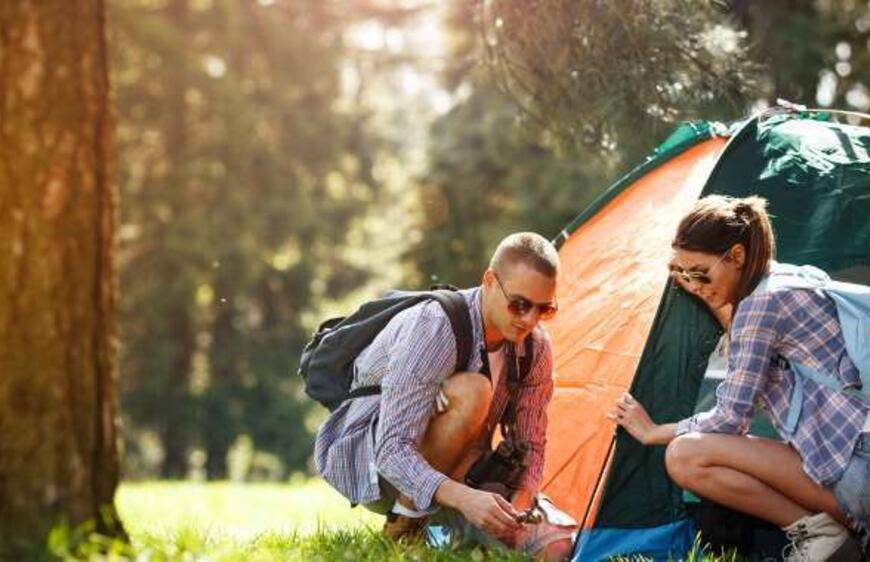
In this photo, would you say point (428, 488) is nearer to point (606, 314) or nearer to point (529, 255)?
point (529, 255)

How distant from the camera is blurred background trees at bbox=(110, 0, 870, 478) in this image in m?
15.5

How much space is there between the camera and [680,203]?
5.33 metres

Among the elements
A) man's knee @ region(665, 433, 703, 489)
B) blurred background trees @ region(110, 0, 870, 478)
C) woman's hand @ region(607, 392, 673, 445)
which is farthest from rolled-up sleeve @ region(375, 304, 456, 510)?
blurred background trees @ region(110, 0, 870, 478)

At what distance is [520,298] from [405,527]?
3.01ft

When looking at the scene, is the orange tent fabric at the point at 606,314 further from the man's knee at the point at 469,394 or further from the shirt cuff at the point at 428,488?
the shirt cuff at the point at 428,488

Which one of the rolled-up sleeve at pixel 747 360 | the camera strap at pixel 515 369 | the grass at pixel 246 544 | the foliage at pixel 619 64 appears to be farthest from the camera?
the foliage at pixel 619 64

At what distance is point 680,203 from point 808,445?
4.98 feet

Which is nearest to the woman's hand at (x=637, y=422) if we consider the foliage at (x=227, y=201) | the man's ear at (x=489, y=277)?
the man's ear at (x=489, y=277)

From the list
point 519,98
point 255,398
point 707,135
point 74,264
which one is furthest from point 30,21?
point 255,398

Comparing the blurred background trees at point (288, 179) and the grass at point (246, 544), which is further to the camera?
the blurred background trees at point (288, 179)

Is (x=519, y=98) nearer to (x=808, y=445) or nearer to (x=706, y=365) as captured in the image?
(x=706, y=365)

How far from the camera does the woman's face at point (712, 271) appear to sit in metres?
4.21

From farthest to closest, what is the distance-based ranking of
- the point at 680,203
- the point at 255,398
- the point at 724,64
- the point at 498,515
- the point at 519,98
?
the point at 255,398, the point at 519,98, the point at 724,64, the point at 680,203, the point at 498,515

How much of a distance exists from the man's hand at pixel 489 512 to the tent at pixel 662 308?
1.77 ft
